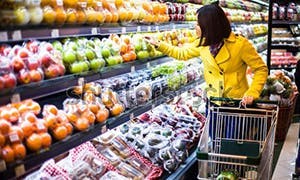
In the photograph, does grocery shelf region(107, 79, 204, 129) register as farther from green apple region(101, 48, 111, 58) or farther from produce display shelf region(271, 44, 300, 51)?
produce display shelf region(271, 44, 300, 51)

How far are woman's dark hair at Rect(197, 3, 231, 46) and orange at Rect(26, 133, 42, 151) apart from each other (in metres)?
1.63

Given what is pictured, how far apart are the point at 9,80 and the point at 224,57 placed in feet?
6.12

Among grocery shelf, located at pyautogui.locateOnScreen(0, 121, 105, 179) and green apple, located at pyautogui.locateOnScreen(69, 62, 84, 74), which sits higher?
green apple, located at pyautogui.locateOnScreen(69, 62, 84, 74)

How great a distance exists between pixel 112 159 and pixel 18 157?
1.33 meters

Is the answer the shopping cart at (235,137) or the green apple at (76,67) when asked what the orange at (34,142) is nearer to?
the green apple at (76,67)

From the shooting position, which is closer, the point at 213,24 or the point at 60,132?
the point at 60,132

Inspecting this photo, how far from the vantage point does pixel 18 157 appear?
6.50ft

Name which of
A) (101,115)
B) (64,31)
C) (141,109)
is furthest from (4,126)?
(141,109)

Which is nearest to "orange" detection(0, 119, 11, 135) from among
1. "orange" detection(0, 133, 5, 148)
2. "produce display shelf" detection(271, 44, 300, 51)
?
"orange" detection(0, 133, 5, 148)

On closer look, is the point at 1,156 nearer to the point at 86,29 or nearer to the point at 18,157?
the point at 18,157

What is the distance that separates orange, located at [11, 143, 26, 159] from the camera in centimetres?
198

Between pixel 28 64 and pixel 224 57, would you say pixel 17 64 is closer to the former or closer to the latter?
pixel 28 64

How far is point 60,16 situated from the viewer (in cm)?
234

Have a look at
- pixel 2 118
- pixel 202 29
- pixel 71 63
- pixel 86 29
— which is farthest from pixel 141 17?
pixel 2 118
